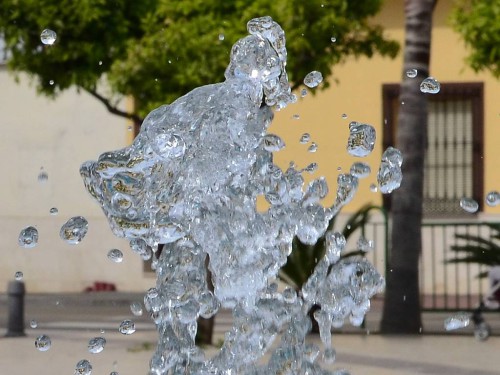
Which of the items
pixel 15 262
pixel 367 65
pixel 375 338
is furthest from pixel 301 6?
pixel 15 262

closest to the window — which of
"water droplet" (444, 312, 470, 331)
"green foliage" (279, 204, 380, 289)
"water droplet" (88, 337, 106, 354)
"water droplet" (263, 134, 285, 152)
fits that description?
"water droplet" (444, 312, 470, 331)

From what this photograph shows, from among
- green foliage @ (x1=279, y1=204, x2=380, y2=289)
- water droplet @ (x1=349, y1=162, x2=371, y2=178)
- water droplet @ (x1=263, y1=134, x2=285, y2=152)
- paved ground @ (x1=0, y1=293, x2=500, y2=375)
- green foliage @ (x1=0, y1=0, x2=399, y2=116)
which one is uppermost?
green foliage @ (x1=0, y1=0, x2=399, y2=116)

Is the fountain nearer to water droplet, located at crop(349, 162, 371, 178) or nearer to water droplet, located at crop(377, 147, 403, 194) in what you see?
water droplet, located at crop(349, 162, 371, 178)

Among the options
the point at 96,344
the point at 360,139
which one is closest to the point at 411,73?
the point at 96,344

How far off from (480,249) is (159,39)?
298 centimetres

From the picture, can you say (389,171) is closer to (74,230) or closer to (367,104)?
(74,230)

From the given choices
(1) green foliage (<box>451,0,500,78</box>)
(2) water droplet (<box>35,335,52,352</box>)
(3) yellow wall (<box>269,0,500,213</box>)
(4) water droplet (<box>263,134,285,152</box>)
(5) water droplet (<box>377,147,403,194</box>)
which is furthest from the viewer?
(3) yellow wall (<box>269,0,500,213</box>)

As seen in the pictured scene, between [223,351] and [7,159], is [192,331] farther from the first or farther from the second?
[7,159]

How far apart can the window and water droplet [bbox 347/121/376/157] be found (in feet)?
30.1

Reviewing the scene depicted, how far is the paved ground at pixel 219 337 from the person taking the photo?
6883 mm

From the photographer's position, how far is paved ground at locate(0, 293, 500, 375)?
688cm

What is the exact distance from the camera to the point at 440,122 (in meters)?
13.3

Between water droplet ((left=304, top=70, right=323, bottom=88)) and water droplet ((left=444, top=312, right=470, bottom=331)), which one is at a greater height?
A: water droplet ((left=304, top=70, right=323, bottom=88))

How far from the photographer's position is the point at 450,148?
1334 centimetres
